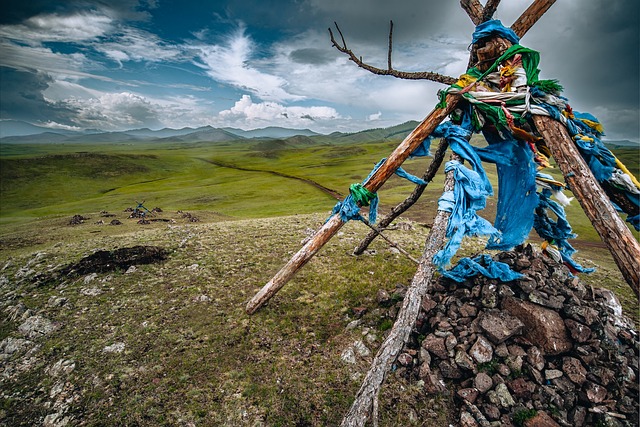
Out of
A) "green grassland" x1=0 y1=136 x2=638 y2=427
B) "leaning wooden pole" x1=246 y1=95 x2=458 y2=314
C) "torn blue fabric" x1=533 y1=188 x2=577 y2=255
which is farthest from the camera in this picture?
"torn blue fabric" x1=533 y1=188 x2=577 y2=255

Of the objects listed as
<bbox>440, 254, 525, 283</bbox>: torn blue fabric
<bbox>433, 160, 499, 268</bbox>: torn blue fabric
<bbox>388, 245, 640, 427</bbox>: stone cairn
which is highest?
<bbox>433, 160, 499, 268</bbox>: torn blue fabric

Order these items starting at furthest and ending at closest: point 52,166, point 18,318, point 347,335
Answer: point 52,166 → point 18,318 → point 347,335

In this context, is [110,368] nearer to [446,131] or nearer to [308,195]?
[446,131]

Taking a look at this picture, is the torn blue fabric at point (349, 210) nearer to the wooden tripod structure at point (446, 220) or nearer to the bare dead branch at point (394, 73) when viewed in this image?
the wooden tripod structure at point (446, 220)

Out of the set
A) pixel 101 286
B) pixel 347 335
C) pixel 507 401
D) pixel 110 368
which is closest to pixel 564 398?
pixel 507 401

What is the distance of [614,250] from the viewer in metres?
3.68

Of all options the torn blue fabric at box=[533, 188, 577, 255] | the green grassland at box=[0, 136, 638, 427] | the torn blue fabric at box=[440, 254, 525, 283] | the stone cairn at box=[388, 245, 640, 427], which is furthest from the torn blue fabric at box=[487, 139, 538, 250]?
the green grassland at box=[0, 136, 638, 427]

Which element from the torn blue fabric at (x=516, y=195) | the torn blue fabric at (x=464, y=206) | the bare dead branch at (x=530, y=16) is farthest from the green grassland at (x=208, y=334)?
the bare dead branch at (x=530, y=16)

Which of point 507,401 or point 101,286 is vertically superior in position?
point 507,401

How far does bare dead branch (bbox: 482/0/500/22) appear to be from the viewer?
5.69 meters

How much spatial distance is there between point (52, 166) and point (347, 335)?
288 ft

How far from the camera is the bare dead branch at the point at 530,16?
18.5 feet

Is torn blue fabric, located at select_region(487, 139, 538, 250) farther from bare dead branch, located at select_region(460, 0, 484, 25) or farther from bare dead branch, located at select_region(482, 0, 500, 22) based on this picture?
bare dead branch, located at select_region(460, 0, 484, 25)

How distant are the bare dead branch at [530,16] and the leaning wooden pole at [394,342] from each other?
4782 mm
